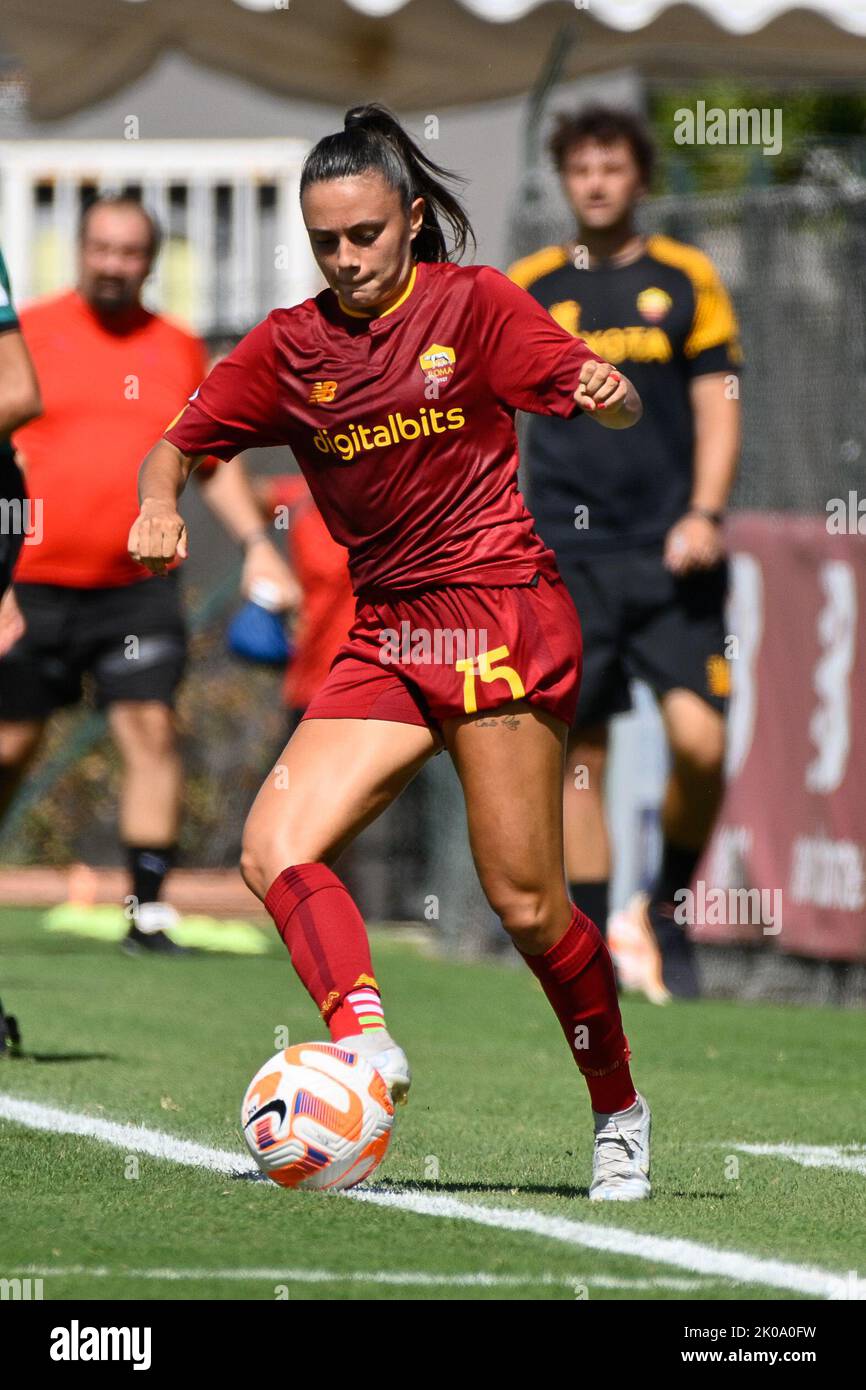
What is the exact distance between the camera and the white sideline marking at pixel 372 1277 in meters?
3.91

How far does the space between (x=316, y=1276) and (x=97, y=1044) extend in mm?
3355

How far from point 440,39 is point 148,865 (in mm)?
3596

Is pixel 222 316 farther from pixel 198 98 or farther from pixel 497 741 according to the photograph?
pixel 497 741

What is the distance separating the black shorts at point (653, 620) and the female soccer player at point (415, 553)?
148 inches

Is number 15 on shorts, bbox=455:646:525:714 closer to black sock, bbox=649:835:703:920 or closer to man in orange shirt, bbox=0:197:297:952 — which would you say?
black sock, bbox=649:835:703:920

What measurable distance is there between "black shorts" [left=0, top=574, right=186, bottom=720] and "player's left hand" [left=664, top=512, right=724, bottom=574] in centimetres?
197

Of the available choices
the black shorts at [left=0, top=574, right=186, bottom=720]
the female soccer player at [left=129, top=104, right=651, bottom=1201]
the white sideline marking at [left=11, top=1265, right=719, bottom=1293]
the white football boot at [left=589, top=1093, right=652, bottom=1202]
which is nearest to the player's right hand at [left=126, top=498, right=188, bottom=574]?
the female soccer player at [left=129, top=104, right=651, bottom=1201]

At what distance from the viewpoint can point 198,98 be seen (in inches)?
757

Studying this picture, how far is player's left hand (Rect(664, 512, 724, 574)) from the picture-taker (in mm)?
8430

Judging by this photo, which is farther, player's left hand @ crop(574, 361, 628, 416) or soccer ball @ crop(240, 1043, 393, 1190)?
player's left hand @ crop(574, 361, 628, 416)

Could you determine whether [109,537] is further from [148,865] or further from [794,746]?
[794,746]

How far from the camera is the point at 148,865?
9.66 meters

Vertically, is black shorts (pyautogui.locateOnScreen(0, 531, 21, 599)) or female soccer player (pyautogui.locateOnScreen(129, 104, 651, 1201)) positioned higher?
black shorts (pyautogui.locateOnScreen(0, 531, 21, 599))

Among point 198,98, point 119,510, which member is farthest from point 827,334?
point 198,98
